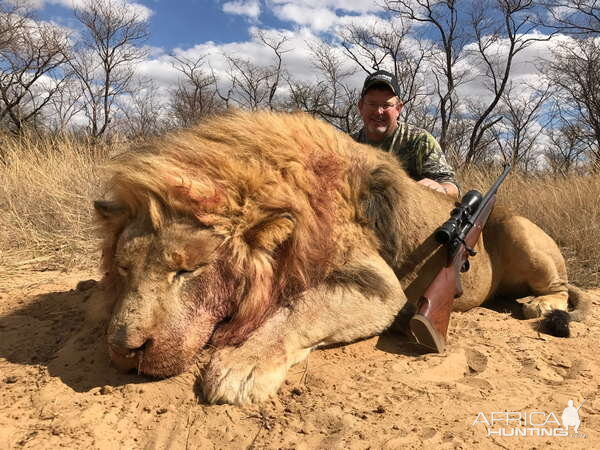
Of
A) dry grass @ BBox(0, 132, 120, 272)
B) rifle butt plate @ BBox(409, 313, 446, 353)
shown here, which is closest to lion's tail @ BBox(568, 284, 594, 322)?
rifle butt plate @ BBox(409, 313, 446, 353)

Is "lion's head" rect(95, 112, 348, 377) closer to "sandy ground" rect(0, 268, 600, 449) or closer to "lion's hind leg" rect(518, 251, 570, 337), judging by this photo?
"sandy ground" rect(0, 268, 600, 449)

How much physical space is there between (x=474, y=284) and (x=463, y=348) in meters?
0.89

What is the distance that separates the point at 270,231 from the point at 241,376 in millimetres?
714

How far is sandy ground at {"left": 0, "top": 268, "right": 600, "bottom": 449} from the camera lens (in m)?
1.93

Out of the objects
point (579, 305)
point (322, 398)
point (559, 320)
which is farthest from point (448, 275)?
point (579, 305)

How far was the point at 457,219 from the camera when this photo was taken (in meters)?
3.12

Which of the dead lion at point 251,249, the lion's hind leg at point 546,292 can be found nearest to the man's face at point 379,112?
the dead lion at point 251,249

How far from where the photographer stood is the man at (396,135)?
4.74 meters

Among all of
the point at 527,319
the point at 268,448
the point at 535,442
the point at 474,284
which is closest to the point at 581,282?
the point at 527,319

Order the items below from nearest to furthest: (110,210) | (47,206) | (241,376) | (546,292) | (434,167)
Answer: (241,376), (110,210), (546,292), (434,167), (47,206)

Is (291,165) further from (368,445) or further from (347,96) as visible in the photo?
(347,96)

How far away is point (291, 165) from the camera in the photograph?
2.57 meters

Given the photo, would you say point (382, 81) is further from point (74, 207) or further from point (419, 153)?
point (74, 207)

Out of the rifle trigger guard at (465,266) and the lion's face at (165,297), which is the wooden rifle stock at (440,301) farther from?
the lion's face at (165,297)
